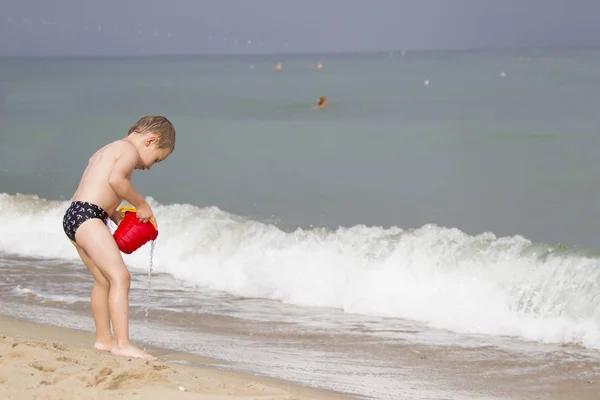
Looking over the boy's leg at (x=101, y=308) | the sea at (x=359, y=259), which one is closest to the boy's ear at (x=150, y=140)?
the boy's leg at (x=101, y=308)

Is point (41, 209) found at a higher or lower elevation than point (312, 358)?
higher

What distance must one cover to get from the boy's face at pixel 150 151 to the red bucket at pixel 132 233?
27cm

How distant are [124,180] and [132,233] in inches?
10.2

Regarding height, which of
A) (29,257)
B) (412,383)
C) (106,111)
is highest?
(106,111)

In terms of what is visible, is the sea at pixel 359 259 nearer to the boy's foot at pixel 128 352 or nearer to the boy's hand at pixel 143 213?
the boy's foot at pixel 128 352

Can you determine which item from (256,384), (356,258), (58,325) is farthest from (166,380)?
(356,258)

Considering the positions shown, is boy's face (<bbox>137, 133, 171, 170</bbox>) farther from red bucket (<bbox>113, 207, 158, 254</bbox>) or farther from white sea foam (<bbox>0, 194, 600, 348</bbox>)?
white sea foam (<bbox>0, 194, 600, 348</bbox>)

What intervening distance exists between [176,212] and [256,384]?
6.52m

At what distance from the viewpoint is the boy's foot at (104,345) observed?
4.94 meters

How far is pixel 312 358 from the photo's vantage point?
18.1ft

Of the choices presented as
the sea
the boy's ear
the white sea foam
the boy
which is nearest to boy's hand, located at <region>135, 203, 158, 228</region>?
the boy

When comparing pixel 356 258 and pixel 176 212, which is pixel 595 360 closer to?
pixel 356 258

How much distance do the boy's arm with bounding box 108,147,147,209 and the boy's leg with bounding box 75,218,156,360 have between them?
0.21 m

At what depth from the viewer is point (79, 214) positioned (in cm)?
485
